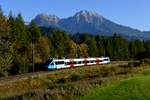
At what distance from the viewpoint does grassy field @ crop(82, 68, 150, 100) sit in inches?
695

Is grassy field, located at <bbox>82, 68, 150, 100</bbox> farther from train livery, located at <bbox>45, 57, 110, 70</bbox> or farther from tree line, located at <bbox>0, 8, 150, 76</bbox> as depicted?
train livery, located at <bbox>45, 57, 110, 70</bbox>

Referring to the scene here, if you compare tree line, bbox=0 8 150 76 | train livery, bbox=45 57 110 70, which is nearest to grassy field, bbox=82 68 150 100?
tree line, bbox=0 8 150 76

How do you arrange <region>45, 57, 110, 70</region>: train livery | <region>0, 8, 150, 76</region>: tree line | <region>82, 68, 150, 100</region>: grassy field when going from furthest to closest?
<region>45, 57, 110, 70</region>: train livery < <region>0, 8, 150, 76</region>: tree line < <region>82, 68, 150, 100</region>: grassy field

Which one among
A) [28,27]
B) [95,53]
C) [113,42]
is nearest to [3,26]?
[28,27]

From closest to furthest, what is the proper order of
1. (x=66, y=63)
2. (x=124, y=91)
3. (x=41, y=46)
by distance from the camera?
(x=124, y=91)
(x=66, y=63)
(x=41, y=46)

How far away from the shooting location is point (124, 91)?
18438 millimetres

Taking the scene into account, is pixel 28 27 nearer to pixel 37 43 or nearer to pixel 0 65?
pixel 37 43

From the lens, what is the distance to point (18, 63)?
3152 inches

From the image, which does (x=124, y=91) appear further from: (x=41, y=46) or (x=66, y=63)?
(x=41, y=46)

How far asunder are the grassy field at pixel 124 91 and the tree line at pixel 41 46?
30.3 metres

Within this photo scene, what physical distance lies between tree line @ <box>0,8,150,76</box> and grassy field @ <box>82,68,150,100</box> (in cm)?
3030

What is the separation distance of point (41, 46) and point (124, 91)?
3643 inches

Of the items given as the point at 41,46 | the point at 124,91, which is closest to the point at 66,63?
the point at 41,46

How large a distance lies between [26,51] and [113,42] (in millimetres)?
66661
